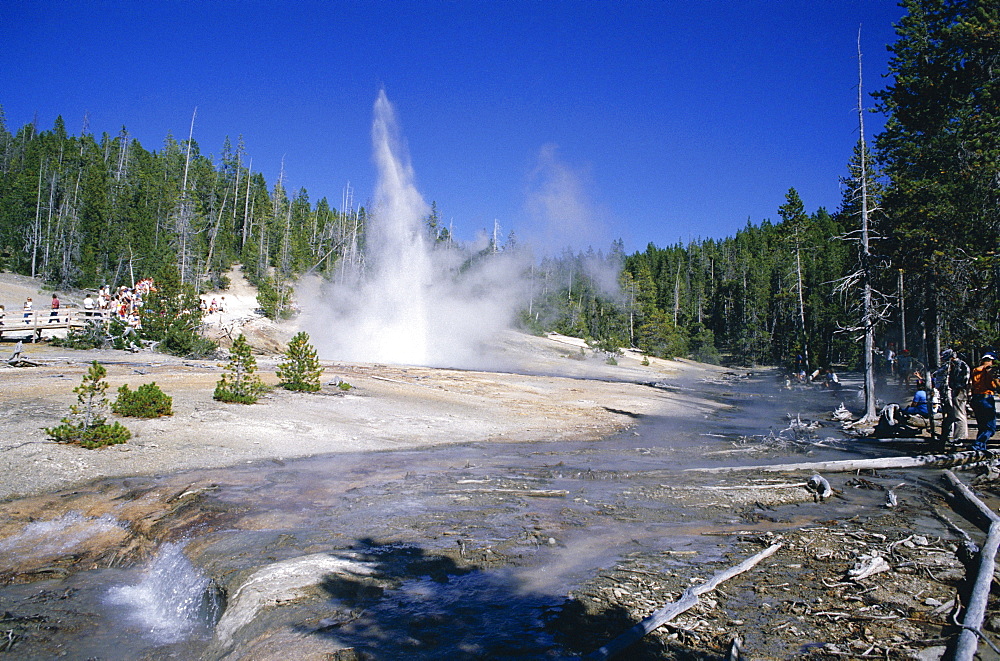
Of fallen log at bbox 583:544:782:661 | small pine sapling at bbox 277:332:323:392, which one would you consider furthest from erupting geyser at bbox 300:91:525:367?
fallen log at bbox 583:544:782:661

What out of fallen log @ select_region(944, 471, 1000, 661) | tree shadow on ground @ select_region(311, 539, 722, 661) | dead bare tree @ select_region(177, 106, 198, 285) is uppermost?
dead bare tree @ select_region(177, 106, 198, 285)

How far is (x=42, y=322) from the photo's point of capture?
3108 centimetres

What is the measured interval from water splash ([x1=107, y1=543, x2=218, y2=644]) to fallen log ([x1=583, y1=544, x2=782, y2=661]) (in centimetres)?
373

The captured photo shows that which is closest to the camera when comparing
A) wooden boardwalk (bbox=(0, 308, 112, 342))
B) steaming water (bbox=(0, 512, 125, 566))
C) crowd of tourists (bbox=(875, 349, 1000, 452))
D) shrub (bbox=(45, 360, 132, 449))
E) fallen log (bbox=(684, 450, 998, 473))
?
steaming water (bbox=(0, 512, 125, 566))

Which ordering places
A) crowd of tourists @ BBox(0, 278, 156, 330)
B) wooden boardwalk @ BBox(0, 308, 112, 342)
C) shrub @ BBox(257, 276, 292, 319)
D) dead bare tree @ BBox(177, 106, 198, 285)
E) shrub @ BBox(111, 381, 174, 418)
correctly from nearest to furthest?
1. shrub @ BBox(111, 381, 174, 418)
2. wooden boardwalk @ BBox(0, 308, 112, 342)
3. crowd of tourists @ BBox(0, 278, 156, 330)
4. shrub @ BBox(257, 276, 292, 319)
5. dead bare tree @ BBox(177, 106, 198, 285)

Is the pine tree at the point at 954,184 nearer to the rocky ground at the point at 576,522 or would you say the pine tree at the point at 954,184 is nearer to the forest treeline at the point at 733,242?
the forest treeline at the point at 733,242

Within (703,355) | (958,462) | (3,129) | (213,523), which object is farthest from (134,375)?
(3,129)

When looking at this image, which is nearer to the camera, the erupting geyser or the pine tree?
the pine tree

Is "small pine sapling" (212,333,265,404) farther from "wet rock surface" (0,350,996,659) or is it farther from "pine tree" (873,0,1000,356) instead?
"pine tree" (873,0,1000,356)

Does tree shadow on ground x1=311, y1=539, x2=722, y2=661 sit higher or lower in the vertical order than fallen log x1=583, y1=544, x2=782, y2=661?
lower

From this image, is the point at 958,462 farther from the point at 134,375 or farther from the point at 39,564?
the point at 134,375

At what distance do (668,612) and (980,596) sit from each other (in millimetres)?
2635

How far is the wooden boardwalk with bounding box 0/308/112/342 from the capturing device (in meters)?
27.1

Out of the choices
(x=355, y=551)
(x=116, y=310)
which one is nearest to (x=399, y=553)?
(x=355, y=551)
